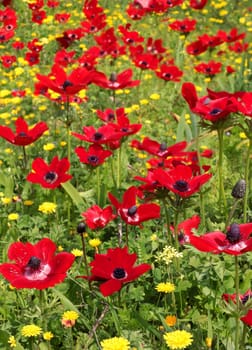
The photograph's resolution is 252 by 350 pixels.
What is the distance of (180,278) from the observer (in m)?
1.96

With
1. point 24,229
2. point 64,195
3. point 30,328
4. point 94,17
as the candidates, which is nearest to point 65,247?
point 24,229

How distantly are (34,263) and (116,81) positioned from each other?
151 centimetres

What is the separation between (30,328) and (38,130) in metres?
1.07

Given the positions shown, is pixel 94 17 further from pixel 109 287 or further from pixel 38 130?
pixel 109 287

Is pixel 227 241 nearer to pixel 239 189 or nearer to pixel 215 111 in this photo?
pixel 239 189

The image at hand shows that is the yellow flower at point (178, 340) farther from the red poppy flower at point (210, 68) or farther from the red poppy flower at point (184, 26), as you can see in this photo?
the red poppy flower at point (184, 26)

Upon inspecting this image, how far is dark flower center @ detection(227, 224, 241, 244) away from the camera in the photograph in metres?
1.45

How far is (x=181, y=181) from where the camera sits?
1832 millimetres

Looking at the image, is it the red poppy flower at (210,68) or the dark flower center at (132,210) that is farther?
the red poppy flower at (210,68)

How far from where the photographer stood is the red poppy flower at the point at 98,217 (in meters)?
2.10

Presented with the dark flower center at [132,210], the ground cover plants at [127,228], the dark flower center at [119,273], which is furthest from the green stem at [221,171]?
the dark flower center at [119,273]

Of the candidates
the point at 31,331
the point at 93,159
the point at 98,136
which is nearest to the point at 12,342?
the point at 31,331

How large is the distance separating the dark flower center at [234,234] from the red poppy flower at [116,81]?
1.51 meters

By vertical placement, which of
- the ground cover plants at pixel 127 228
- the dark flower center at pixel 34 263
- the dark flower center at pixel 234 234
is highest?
the dark flower center at pixel 234 234
